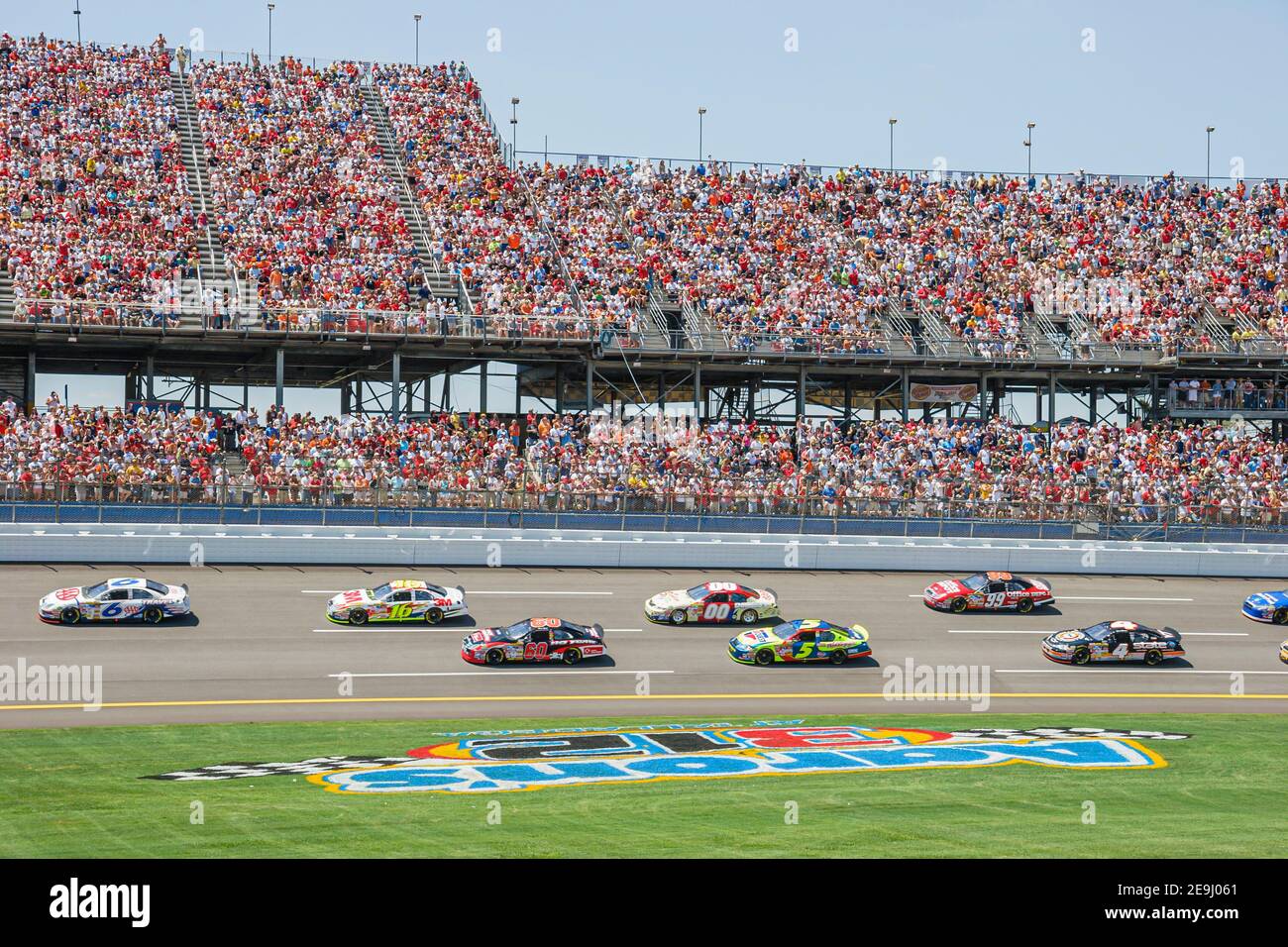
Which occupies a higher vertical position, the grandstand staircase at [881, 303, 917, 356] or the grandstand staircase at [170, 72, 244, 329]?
→ the grandstand staircase at [170, 72, 244, 329]

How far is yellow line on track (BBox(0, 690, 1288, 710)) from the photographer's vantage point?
2139cm

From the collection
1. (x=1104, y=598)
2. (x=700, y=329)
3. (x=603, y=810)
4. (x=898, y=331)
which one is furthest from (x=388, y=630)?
(x=898, y=331)

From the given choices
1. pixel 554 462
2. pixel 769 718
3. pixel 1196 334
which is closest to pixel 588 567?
pixel 554 462

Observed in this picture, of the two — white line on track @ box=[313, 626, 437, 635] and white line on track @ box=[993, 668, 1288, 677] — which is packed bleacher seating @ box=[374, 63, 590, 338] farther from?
white line on track @ box=[993, 668, 1288, 677]

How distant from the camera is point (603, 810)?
15.1 m

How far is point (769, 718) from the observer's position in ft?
72.9

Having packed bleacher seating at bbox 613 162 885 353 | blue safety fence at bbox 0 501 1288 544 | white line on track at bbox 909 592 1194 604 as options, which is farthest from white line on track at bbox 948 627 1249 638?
packed bleacher seating at bbox 613 162 885 353

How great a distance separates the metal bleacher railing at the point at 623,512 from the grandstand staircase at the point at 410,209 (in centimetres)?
1172

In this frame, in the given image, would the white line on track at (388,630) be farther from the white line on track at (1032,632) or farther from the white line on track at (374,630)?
the white line on track at (1032,632)

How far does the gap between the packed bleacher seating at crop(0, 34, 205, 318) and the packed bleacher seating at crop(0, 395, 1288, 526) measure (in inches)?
187

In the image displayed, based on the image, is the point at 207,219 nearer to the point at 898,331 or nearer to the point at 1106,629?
the point at 898,331

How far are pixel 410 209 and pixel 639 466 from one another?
647 inches

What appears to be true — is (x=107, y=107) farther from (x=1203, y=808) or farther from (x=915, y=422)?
(x=1203, y=808)

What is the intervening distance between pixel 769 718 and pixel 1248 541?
70.0ft
